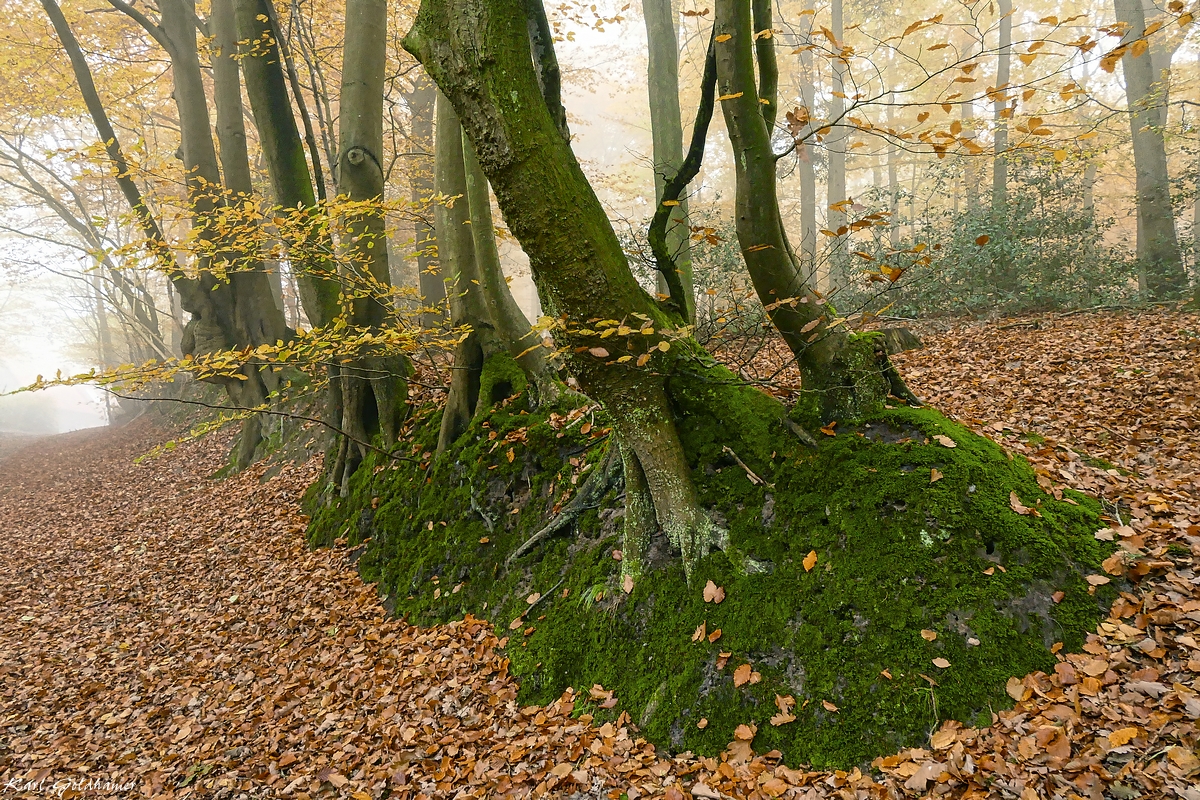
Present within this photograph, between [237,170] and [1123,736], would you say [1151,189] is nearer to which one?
[1123,736]

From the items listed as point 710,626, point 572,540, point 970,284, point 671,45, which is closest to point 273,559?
point 572,540

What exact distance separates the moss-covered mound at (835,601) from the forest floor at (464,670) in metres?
Result: 0.15

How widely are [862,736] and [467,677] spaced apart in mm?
2751

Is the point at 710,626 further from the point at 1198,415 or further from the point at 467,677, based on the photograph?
the point at 1198,415

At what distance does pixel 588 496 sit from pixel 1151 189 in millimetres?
10225

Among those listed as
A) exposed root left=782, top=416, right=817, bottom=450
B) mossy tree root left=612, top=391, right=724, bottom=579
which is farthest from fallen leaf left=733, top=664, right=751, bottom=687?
exposed root left=782, top=416, right=817, bottom=450

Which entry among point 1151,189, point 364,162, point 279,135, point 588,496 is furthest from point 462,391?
point 1151,189

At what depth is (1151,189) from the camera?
8.95 meters

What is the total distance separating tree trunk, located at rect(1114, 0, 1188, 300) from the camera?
28.0 ft

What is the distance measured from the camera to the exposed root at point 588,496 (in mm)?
4781

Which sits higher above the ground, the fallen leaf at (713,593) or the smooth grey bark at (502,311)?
the smooth grey bark at (502,311)

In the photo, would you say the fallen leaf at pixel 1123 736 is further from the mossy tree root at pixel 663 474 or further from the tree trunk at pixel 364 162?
the tree trunk at pixel 364 162

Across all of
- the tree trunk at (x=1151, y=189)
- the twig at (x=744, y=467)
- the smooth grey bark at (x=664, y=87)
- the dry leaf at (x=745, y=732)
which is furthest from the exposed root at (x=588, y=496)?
the tree trunk at (x=1151, y=189)

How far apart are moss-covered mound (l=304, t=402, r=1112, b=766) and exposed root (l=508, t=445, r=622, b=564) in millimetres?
90
